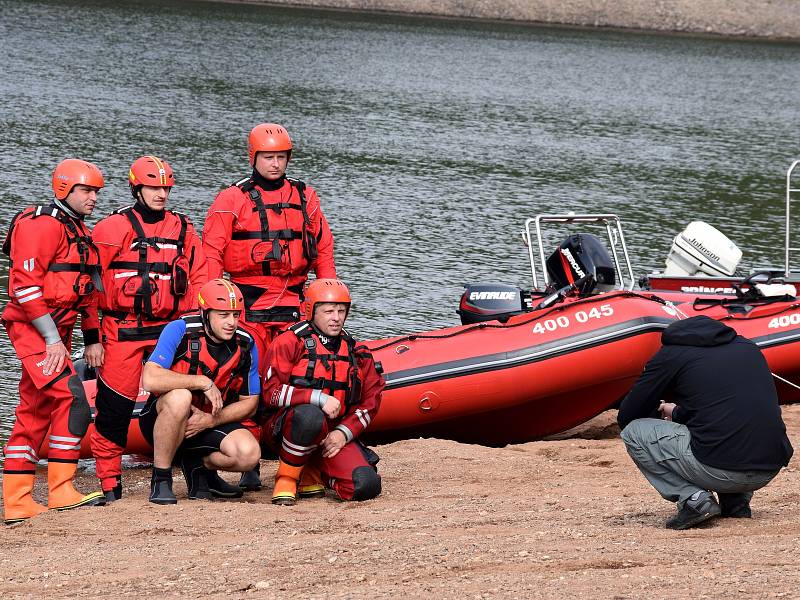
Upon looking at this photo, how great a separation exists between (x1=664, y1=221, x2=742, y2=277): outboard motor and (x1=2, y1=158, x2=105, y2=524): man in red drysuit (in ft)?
14.9

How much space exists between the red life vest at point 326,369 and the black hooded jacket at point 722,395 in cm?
141

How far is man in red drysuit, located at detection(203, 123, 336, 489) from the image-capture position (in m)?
5.80

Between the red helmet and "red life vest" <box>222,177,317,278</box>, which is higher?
"red life vest" <box>222,177,317,278</box>

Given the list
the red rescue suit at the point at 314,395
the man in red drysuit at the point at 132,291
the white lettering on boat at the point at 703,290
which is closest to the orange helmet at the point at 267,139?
the man in red drysuit at the point at 132,291

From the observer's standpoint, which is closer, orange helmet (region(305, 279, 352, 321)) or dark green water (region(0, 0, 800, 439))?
orange helmet (region(305, 279, 352, 321))

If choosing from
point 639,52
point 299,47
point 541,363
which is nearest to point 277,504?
point 541,363

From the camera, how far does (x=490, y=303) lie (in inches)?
287

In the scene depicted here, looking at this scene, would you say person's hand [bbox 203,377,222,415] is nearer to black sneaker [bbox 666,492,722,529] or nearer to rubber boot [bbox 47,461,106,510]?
rubber boot [bbox 47,461,106,510]

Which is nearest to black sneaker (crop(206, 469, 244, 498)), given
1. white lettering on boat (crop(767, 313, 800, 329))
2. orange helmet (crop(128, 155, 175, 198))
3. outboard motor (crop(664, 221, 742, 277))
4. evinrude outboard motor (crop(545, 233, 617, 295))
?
orange helmet (crop(128, 155, 175, 198))

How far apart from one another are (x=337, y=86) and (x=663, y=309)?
18854mm

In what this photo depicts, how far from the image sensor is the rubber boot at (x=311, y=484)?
17.7 ft

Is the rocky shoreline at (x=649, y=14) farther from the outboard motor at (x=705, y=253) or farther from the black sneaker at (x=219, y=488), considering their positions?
the black sneaker at (x=219, y=488)

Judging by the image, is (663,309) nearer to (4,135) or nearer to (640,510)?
(640,510)

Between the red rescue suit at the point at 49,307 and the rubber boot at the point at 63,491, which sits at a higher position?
the red rescue suit at the point at 49,307
